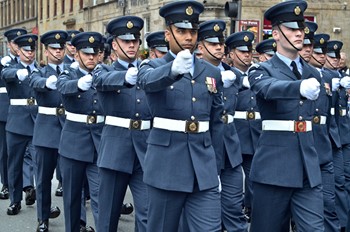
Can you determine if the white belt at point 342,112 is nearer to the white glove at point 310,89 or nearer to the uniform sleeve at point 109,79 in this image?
the uniform sleeve at point 109,79

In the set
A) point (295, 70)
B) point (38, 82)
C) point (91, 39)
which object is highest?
point (91, 39)

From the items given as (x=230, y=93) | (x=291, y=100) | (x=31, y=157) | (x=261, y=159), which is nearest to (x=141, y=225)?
(x=261, y=159)

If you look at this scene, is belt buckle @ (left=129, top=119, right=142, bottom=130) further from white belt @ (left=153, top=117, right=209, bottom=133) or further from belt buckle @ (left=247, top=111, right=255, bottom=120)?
belt buckle @ (left=247, top=111, right=255, bottom=120)

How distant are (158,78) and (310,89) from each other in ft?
3.32

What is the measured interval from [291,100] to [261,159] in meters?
0.54

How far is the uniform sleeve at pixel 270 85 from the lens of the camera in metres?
4.99

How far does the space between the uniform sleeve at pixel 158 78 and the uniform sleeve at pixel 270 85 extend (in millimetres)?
804

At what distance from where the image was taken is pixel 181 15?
17.0 feet

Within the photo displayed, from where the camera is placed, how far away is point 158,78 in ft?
15.7

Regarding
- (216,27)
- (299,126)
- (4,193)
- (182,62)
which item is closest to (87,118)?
(216,27)

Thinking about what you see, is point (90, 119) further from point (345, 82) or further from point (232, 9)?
point (232, 9)

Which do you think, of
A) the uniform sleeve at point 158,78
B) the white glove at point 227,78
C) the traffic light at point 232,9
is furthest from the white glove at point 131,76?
the traffic light at point 232,9

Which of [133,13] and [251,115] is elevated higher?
[133,13]

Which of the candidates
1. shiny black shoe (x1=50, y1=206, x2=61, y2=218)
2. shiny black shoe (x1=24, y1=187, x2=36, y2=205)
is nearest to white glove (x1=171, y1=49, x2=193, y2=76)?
shiny black shoe (x1=50, y1=206, x2=61, y2=218)
